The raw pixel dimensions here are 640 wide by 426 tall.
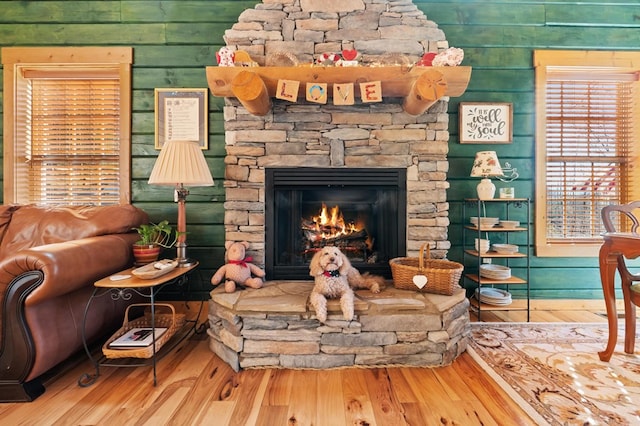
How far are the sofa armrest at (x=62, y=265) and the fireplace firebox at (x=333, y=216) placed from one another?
967mm

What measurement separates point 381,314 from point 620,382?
1219 mm

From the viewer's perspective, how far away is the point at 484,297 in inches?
93.9

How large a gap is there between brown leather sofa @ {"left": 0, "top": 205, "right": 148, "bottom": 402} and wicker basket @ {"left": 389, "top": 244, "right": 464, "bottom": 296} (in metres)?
1.74

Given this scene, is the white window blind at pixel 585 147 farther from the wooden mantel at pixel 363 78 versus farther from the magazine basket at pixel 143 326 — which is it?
the magazine basket at pixel 143 326

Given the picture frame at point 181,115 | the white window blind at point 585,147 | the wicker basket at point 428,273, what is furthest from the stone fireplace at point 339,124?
the white window blind at point 585,147

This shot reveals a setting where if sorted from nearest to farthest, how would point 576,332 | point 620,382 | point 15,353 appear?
point 15,353
point 620,382
point 576,332

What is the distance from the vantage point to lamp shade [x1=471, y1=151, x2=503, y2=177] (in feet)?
7.51

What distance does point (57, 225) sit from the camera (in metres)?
2.03

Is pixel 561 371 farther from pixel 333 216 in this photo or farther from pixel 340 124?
pixel 340 124

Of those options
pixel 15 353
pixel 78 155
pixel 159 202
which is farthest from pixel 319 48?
pixel 15 353

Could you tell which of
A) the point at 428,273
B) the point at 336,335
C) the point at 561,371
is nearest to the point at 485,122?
the point at 428,273

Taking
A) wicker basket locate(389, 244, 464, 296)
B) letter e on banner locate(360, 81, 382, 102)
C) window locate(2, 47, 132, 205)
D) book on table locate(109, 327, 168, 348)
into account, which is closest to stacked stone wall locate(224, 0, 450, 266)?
wicker basket locate(389, 244, 464, 296)

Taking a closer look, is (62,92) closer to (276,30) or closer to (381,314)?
(276,30)

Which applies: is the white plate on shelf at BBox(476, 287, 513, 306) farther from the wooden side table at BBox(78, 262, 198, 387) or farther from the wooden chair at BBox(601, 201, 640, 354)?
the wooden side table at BBox(78, 262, 198, 387)
